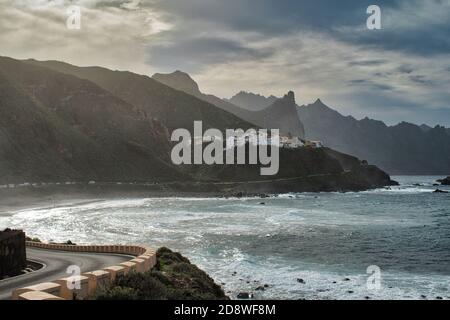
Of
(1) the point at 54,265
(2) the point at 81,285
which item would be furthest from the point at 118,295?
(1) the point at 54,265

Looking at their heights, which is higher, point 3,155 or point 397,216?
point 3,155

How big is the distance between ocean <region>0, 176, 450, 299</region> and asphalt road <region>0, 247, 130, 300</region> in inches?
403

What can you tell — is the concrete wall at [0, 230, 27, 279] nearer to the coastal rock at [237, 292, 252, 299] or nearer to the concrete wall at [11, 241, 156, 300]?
the concrete wall at [11, 241, 156, 300]

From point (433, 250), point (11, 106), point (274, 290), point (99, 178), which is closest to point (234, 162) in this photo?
point (99, 178)

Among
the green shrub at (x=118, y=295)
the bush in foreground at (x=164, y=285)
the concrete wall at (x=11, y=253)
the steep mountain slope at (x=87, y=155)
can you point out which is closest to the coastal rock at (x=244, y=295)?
the bush in foreground at (x=164, y=285)

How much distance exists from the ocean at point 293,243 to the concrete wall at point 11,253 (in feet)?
47.4

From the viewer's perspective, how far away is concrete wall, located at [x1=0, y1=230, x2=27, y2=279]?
21969 millimetres

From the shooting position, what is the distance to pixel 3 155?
441 ft

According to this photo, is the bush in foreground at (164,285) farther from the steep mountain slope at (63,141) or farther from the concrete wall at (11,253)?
the steep mountain slope at (63,141)

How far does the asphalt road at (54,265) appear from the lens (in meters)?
18.2

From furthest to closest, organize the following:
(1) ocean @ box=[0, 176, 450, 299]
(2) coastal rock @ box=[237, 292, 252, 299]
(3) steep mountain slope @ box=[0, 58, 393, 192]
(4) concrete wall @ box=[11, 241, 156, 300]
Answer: (3) steep mountain slope @ box=[0, 58, 393, 192], (1) ocean @ box=[0, 176, 450, 299], (2) coastal rock @ box=[237, 292, 252, 299], (4) concrete wall @ box=[11, 241, 156, 300]

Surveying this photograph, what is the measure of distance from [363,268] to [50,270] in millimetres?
28378

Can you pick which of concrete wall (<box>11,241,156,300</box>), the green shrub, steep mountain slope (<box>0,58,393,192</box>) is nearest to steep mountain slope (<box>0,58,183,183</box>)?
steep mountain slope (<box>0,58,393,192</box>)
